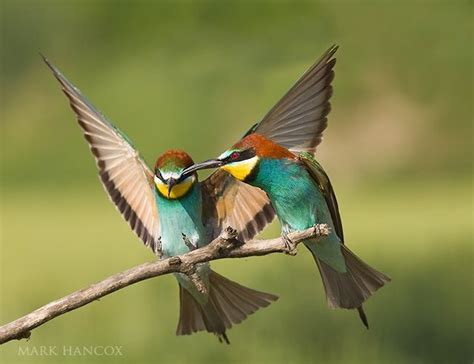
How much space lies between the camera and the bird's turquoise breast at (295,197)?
2.03m

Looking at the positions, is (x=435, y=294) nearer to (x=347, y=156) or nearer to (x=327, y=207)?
(x=327, y=207)

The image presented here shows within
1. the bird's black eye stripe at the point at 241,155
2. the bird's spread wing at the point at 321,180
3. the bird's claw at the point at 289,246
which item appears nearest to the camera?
the bird's claw at the point at 289,246

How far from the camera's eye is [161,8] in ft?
18.6

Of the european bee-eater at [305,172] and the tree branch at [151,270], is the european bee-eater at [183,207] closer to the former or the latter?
the european bee-eater at [305,172]

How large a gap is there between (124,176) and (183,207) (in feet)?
0.67

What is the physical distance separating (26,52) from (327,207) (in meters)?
3.57

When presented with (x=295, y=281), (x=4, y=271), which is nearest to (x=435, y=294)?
(x=295, y=281)

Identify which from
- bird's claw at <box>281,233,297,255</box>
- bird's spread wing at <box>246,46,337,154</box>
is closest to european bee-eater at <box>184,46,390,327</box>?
bird's spread wing at <box>246,46,337,154</box>

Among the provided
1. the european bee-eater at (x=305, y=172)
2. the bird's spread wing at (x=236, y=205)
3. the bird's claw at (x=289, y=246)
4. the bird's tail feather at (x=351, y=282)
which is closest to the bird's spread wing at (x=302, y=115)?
the european bee-eater at (x=305, y=172)

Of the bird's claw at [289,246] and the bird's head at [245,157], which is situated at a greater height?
the bird's head at [245,157]

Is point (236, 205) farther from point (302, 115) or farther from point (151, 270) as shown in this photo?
point (151, 270)

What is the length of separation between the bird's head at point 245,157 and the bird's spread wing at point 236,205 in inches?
8.0

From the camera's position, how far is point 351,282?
7.18ft

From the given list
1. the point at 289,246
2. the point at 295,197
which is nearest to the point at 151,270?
the point at 289,246
